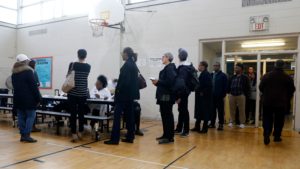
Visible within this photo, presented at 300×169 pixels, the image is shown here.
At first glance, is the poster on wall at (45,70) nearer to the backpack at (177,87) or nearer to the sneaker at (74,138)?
the sneaker at (74,138)

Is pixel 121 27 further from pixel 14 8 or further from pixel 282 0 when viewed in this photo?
pixel 14 8

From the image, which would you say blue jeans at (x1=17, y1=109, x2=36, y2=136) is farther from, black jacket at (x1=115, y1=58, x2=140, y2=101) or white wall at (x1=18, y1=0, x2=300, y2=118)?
white wall at (x1=18, y1=0, x2=300, y2=118)

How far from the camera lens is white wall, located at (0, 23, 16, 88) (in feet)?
30.9

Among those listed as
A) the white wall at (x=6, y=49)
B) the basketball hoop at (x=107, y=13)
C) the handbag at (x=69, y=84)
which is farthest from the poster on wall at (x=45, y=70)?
the handbag at (x=69, y=84)

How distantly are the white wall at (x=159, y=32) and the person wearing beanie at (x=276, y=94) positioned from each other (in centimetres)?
186

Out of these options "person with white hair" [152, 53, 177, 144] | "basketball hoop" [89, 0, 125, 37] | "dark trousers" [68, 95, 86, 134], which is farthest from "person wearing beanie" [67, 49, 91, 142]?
"basketball hoop" [89, 0, 125, 37]

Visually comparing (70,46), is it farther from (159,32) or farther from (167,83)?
(167,83)

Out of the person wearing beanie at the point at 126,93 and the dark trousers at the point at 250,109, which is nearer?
the person wearing beanie at the point at 126,93

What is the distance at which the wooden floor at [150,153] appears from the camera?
108 inches

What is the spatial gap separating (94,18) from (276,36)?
15.2 ft

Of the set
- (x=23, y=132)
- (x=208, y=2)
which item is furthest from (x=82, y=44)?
(x=23, y=132)

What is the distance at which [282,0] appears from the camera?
527 centimetres

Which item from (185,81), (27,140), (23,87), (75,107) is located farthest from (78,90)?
Answer: (185,81)

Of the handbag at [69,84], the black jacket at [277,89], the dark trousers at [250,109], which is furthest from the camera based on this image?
the dark trousers at [250,109]
